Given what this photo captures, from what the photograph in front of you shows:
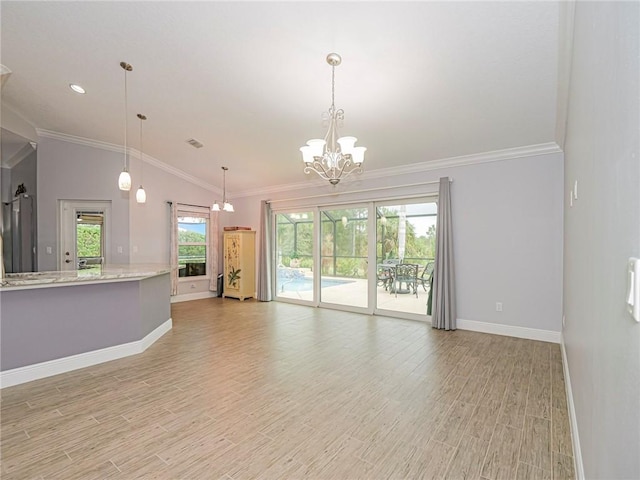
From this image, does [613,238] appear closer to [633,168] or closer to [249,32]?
[633,168]

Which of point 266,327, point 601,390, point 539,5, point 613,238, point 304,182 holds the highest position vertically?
point 539,5

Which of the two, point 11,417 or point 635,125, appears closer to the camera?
point 635,125

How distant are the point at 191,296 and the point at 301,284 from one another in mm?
2734

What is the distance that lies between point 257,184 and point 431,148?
13.4 feet

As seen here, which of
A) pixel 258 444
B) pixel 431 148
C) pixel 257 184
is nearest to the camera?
pixel 258 444

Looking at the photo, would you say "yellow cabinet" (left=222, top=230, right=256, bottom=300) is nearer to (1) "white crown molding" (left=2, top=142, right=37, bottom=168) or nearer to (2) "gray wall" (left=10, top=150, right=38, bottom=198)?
(2) "gray wall" (left=10, top=150, right=38, bottom=198)

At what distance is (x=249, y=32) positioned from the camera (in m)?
2.91

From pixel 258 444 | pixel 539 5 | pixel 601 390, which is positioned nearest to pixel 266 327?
pixel 258 444

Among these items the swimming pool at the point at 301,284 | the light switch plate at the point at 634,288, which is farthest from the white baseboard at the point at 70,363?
the light switch plate at the point at 634,288

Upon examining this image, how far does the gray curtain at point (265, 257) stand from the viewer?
24.1 ft

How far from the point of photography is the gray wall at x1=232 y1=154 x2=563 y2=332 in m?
4.26

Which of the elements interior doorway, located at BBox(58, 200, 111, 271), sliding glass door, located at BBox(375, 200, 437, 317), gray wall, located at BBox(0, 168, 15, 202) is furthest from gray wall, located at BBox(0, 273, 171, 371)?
gray wall, located at BBox(0, 168, 15, 202)

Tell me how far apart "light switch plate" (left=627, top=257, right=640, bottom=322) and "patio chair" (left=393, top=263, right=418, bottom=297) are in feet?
15.8

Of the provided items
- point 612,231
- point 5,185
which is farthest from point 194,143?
point 612,231
